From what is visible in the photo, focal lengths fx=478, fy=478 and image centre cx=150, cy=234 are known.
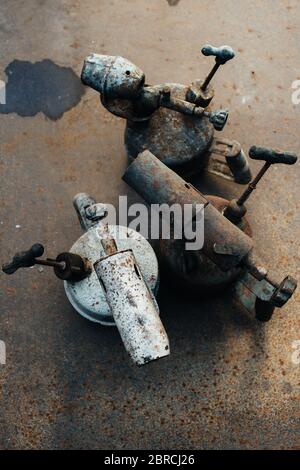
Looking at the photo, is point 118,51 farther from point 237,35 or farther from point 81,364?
point 81,364

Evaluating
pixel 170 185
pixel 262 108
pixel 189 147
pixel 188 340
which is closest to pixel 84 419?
pixel 188 340

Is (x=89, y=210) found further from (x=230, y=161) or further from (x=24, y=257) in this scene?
(x=230, y=161)

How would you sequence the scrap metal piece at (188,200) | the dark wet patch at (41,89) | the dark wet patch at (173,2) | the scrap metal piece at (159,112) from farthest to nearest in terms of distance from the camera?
the dark wet patch at (173,2), the dark wet patch at (41,89), the scrap metal piece at (159,112), the scrap metal piece at (188,200)

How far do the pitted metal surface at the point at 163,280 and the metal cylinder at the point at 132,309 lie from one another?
386 millimetres

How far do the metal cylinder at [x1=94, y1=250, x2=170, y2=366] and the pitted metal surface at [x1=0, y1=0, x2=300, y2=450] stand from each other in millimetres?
386

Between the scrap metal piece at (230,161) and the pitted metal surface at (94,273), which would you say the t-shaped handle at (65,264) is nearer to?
the pitted metal surface at (94,273)

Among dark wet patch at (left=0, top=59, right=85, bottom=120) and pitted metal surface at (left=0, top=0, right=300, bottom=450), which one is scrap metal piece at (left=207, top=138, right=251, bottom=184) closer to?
pitted metal surface at (left=0, top=0, right=300, bottom=450)

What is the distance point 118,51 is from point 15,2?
1.52 ft

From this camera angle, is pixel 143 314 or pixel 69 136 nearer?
pixel 143 314

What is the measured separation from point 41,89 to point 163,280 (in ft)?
2.76

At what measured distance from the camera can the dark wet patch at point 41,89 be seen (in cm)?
174

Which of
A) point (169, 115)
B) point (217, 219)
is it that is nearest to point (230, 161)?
point (169, 115)

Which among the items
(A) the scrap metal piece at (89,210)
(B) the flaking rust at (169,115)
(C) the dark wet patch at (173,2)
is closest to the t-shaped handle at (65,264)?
(A) the scrap metal piece at (89,210)

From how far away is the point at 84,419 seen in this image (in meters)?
1.42
